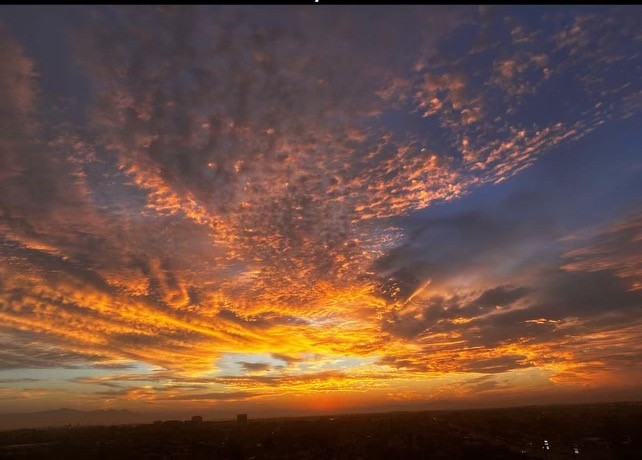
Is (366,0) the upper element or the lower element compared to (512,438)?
upper

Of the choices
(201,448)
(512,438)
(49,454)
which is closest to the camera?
(49,454)

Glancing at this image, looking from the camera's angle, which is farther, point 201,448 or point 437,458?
point 201,448

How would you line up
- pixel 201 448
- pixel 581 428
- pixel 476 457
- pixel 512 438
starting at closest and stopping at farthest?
pixel 476 457 < pixel 201 448 < pixel 512 438 < pixel 581 428

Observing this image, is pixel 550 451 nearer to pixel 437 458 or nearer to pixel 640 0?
pixel 437 458

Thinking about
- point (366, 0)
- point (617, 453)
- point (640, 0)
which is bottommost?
point (617, 453)

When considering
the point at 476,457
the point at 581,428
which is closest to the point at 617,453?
the point at 476,457

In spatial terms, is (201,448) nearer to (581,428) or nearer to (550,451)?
(550,451)

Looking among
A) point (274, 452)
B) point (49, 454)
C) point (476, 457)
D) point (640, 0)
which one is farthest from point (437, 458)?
point (49, 454)

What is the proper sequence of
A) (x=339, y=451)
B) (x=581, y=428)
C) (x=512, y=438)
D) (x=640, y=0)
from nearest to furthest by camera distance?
(x=640, y=0), (x=339, y=451), (x=512, y=438), (x=581, y=428)

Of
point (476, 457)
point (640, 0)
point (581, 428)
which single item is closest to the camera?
point (640, 0)

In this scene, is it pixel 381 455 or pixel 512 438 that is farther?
pixel 512 438
